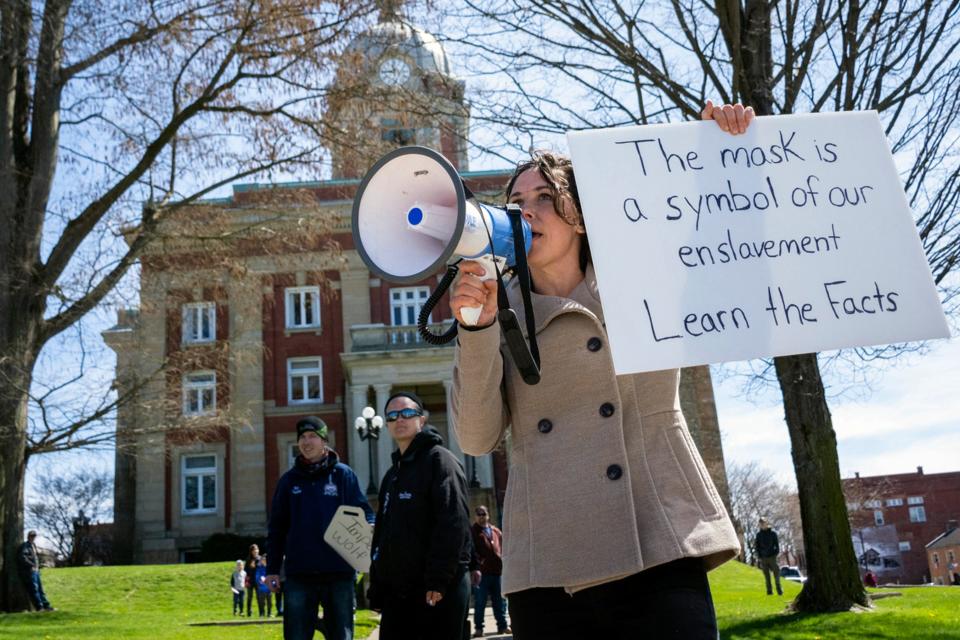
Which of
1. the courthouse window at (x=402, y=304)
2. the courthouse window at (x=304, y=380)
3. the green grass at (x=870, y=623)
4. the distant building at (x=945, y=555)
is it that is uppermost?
the courthouse window at (x=402, y=304)

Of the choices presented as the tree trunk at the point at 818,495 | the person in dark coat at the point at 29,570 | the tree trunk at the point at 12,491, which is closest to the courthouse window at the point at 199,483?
the person in dark coat at the point at 29,570

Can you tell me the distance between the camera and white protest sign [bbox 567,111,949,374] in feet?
8.18

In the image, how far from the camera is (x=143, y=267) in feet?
52.3

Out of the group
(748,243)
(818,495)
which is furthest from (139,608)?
(748,243)

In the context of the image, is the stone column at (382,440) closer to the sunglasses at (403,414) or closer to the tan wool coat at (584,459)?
the sunglasses at (403,414)

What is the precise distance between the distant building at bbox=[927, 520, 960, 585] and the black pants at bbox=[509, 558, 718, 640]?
78.5 metres

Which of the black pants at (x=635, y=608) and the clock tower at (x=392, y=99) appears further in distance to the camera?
the clock tower at (x=392, y=99)

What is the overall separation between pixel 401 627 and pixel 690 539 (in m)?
3.27

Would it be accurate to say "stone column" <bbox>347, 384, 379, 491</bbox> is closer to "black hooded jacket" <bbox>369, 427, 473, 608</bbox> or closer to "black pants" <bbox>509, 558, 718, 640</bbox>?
"black hooded jacket" <bbox>369, 427, 473, 608</bbox>

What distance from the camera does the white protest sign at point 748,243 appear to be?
2.49 m

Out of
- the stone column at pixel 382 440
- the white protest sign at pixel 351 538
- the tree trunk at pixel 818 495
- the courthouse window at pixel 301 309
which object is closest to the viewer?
the white protest sign at pixel 351 538

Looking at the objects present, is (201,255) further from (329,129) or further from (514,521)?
(514,521)

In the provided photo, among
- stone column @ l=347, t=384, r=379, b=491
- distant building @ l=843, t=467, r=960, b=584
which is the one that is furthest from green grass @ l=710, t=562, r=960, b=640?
distant building @ l=843, t=467, r=960, b=584

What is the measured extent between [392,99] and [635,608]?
11664mm
